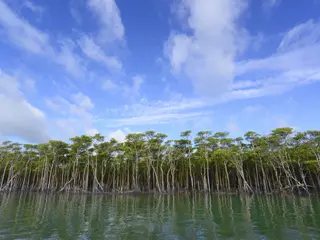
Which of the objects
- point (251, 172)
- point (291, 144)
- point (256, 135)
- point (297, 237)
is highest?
point (256, 135)

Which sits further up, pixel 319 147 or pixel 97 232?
pixel 319 147

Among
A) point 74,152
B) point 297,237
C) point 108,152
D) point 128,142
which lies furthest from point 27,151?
point 297,237

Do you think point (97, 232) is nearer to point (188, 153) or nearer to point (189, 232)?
point (189, 232)

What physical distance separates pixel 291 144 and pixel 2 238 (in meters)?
35.8

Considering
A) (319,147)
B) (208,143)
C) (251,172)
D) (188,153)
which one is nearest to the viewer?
(319,147)

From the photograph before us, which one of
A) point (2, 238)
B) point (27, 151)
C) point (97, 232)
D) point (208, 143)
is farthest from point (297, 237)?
point (27, 151)

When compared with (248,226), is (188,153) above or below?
above

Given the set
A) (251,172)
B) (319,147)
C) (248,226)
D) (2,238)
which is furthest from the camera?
(251,172)

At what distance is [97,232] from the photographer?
8305mm

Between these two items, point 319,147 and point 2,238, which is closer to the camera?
point 2,238

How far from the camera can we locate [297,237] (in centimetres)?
759

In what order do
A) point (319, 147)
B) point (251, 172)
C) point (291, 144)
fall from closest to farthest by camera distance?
1. point (319, 147)
2. point (291, 144)
3. point (251, 172)

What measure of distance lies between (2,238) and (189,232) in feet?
23.5

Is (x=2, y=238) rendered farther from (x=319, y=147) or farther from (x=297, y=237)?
(x=319, y=147)
